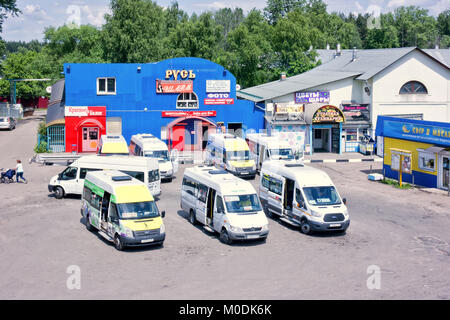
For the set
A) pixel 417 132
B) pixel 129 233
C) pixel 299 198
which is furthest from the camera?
pixel 417 132

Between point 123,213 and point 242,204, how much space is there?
4.37 meters

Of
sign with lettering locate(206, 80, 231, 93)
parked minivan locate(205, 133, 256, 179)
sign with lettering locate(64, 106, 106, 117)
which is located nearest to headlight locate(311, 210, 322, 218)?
parked minivan locate(205, 133, 256, 179)

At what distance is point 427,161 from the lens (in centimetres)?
3247

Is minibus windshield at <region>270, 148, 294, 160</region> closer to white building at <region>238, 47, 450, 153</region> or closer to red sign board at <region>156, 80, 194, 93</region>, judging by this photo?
white building at <region>238, 47, 450, 153</region>

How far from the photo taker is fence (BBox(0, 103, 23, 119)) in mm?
73938

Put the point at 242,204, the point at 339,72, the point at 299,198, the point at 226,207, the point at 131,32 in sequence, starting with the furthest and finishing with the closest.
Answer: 1. the point at 131,32
2. the point at 339,72
3. the point at 299,198
4. the point at 242,204
5. the point at 226,207

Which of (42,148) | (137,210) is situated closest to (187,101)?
(42,148)

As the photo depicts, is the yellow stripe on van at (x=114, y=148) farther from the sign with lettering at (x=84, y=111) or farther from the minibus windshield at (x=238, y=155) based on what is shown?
the sign with lettering at (x=84, y=111)

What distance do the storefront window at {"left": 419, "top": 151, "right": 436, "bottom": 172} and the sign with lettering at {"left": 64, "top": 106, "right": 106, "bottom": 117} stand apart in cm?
2257

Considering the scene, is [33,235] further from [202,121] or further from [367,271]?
[202,121]

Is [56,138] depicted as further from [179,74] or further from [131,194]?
[131,194]

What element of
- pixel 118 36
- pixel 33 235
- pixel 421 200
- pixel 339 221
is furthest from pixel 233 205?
pixel 118 36

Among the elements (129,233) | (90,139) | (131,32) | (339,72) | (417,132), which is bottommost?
(129,233)
